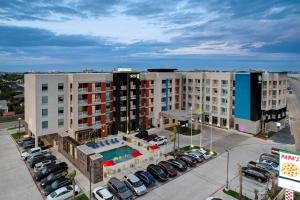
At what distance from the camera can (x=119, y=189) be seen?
3188 cm

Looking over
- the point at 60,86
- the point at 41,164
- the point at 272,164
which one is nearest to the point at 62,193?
the point at 41,164

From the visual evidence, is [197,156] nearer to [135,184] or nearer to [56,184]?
[135,184]

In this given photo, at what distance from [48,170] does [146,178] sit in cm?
1625

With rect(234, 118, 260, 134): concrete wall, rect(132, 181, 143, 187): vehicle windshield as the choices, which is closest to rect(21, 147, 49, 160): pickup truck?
rect(132, 181, 143, 187): vehicle windshield

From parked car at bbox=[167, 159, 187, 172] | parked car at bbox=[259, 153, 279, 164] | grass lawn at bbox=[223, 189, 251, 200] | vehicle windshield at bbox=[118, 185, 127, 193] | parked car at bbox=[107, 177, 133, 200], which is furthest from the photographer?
parked car at bbox=[259, 153, 279, 164]

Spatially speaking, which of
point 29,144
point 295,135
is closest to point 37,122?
point 29,144

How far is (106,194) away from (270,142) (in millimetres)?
42315

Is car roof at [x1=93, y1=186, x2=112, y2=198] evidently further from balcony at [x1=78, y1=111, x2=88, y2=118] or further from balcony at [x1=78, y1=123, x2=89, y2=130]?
balcony at [x1=78, y1=111, x2=88, y2=118]

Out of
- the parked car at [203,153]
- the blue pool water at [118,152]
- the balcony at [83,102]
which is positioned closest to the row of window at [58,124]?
the balcony at [83,102]

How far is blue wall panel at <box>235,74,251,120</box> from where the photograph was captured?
62250mm

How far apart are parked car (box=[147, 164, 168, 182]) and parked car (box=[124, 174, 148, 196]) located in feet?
12.0

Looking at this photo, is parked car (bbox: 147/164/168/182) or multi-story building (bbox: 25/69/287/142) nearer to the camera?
parked car (bbox: 147/164/168/182)

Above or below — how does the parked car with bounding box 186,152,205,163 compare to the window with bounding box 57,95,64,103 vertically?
below

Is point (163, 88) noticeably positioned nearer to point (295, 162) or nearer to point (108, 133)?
point (108, 133)
